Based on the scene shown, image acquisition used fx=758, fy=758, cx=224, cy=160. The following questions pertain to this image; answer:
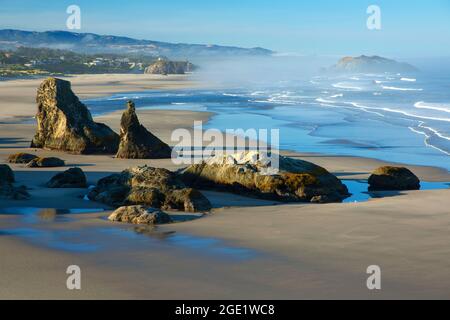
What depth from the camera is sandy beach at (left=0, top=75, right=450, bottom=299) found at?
8.16 meters

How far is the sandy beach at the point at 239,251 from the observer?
816 cm

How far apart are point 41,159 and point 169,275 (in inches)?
423

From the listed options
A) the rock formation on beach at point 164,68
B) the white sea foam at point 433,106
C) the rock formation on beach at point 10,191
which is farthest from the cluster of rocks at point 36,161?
the rock formation on beach at point 164,68

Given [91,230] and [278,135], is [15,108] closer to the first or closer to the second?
[278,135]

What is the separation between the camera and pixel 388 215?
1252 centimetres

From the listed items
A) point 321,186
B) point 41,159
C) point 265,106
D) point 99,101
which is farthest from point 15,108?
point 321,186

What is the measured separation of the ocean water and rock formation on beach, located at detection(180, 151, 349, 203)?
7.55m

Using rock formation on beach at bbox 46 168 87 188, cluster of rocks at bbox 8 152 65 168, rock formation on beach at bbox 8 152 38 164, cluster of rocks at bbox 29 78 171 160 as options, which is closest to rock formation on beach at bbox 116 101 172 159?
cluster of rocks at bbox 29 78 171 160

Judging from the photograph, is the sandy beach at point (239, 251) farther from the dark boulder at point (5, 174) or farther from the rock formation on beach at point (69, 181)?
the dark boulder at point (5, 174)

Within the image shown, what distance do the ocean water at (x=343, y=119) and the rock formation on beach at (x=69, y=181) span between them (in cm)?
1081

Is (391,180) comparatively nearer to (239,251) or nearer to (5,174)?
(239,251)

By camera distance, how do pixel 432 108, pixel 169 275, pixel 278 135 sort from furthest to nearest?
pixel 432 108 < pixel 278 135 < pixel 169 275

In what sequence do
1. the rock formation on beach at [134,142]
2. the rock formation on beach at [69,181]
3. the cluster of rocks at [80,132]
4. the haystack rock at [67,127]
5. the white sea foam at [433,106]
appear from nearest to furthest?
the rock formation on beach at [69,181] < the rock formation on beach at [134,142] < the cluster of rocks at [80,132] < the haystack rock at [67,127] < the white sea foam at [433,106]
